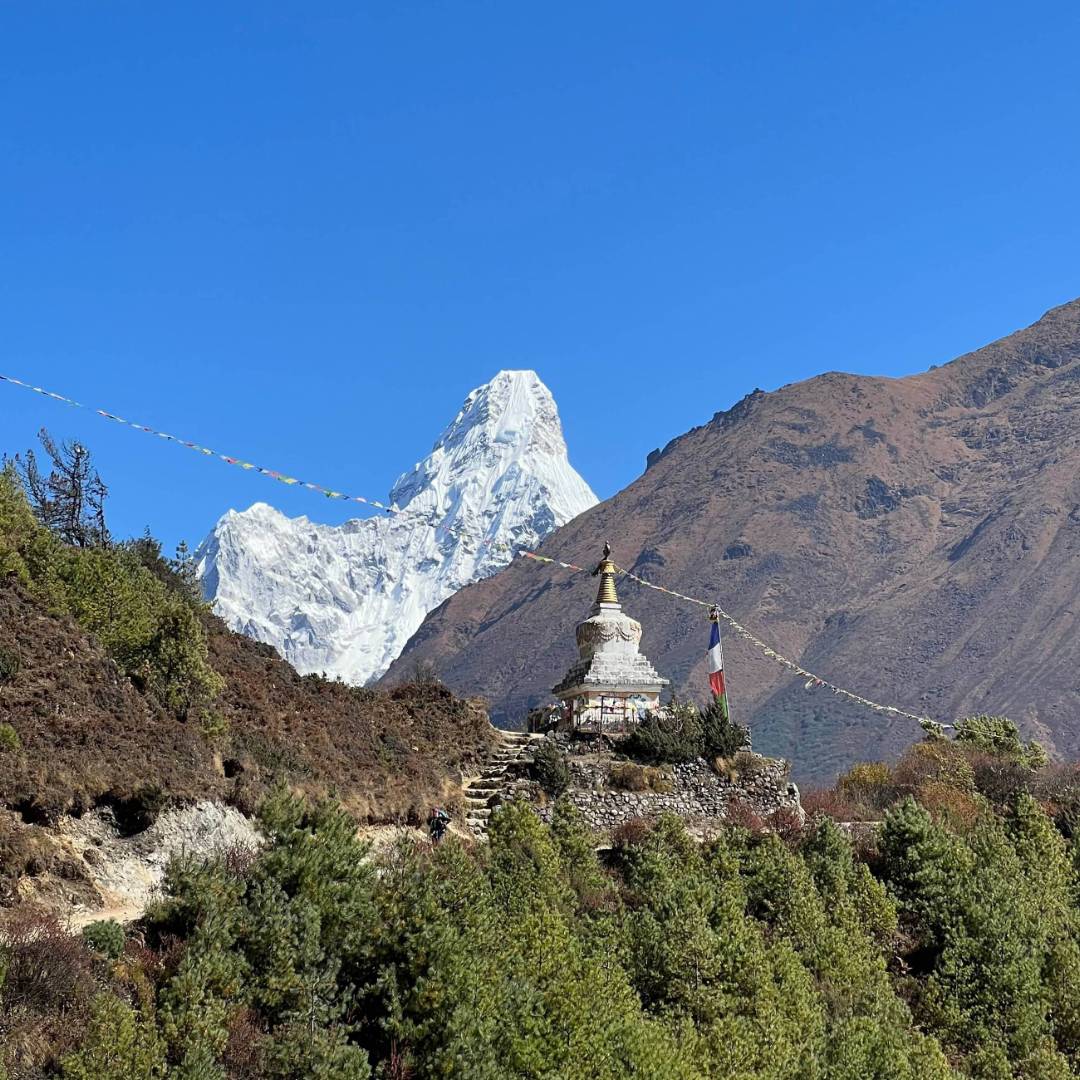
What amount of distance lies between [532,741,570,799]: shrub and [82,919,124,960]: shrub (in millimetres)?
14943

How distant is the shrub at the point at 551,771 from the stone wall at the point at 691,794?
324 millimetres

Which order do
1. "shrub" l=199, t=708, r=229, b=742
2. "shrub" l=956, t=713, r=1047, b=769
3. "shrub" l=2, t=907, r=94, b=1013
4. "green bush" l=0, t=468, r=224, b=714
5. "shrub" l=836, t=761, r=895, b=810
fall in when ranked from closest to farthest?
"shrub" l=2, t=907, r=94, b=1013, "shrub" l=199, t=708, r=229, b=742, "green bush" l=0, t=468, r=224, b=714, "shrub" l=836, t=761, r=895, b=810, "shrub" l=956, t=713, r=1047, b=769

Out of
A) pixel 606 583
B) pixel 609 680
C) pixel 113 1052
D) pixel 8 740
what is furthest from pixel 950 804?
pixel 113 1052

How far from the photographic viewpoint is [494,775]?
38219 mm

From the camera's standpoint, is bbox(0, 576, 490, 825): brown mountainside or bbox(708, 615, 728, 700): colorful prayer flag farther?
bbox(708, 615, 728, 700): colorful prayer flag

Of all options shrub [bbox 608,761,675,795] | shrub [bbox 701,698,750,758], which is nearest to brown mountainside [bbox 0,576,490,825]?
shrub [bbox 608,761,675,795]

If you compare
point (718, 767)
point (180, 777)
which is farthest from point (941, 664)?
point (180, 777)

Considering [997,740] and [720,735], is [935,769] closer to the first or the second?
[997,740]

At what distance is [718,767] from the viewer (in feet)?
126

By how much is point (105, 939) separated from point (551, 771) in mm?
15338

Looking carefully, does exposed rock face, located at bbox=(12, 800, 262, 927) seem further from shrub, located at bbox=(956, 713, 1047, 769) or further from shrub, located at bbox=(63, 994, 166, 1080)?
shrub, located at bbox=(956, 713, 1047, 769)

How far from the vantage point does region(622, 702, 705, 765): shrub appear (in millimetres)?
38156

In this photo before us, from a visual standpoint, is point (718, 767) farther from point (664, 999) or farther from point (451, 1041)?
point (451, 1041)

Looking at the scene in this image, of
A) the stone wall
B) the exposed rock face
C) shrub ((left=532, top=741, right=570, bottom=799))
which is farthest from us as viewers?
the stone wall
